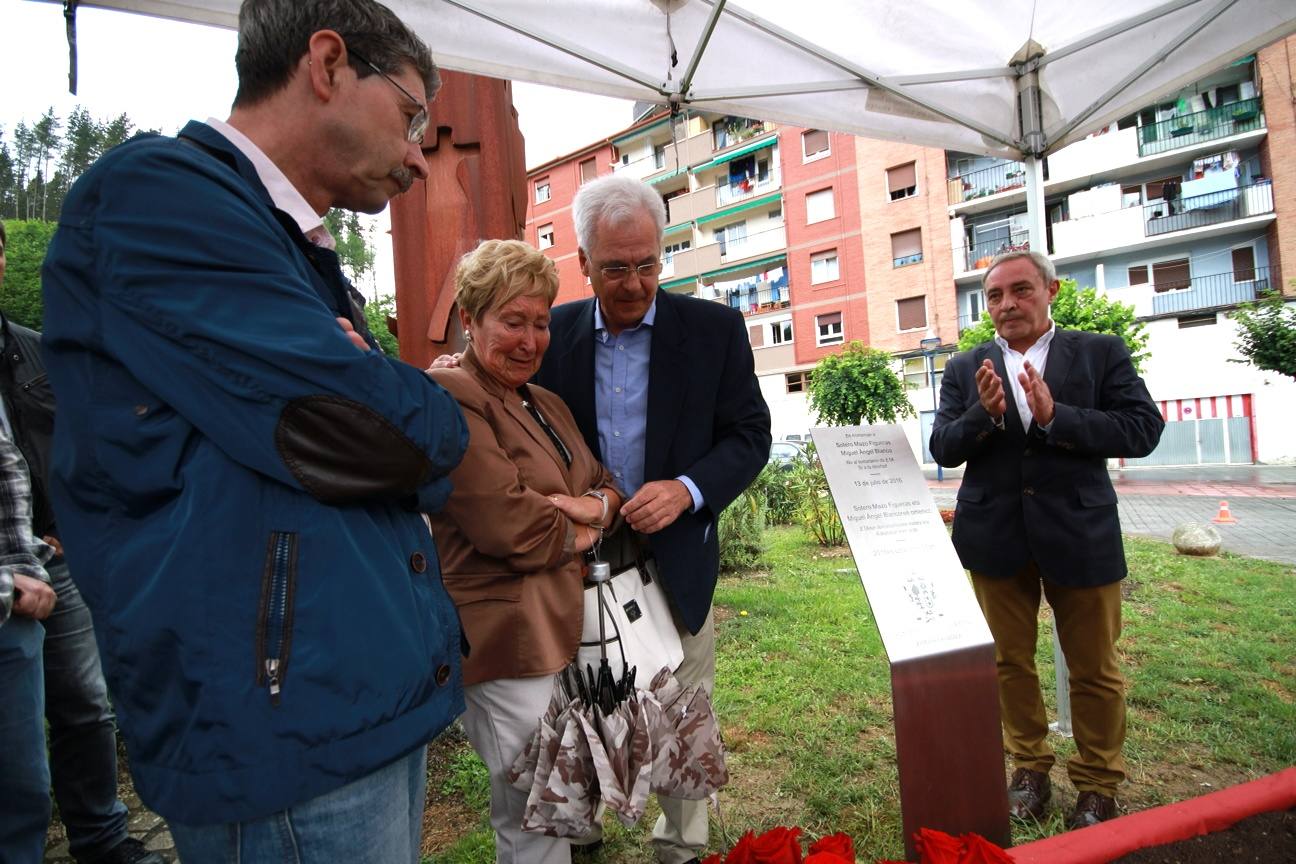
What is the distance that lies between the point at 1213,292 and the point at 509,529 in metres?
28.4

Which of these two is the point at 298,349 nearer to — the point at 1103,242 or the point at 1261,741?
the point at 1261,741

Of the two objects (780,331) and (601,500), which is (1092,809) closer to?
(601,500)

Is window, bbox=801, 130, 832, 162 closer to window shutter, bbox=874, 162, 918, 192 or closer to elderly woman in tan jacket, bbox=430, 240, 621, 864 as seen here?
window shutter, bbox=874, 162, 918, 192

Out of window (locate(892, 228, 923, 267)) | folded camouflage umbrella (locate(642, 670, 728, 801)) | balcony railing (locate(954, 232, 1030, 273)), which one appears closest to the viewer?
folded camouflage umbrella (locate(642, 670, 728, 801))

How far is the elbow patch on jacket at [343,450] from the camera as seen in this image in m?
0.92

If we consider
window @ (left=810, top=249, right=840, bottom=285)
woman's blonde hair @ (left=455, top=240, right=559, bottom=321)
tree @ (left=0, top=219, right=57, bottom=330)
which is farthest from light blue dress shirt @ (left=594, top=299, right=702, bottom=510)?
window @ (left=810, top=249, right=840, bottom=285)

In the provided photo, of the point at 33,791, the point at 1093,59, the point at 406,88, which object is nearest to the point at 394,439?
the point at 406,88

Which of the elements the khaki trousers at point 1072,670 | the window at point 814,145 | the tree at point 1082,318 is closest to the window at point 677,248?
the window at point 814,145

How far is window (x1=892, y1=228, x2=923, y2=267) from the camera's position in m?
26.4

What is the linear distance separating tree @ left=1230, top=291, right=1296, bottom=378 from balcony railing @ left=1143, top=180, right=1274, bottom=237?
1219cm

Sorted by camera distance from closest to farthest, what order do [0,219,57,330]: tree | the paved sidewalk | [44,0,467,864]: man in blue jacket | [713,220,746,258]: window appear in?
[44,0,467,864]: man in blue jacket, the paved sidewalk, [0,219,57,330]: tree, [713,220,746,258]: window

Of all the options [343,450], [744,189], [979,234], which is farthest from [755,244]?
[343,450]

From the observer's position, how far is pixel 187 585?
876 millimetres

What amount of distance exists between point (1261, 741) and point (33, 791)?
4828 millimetres
